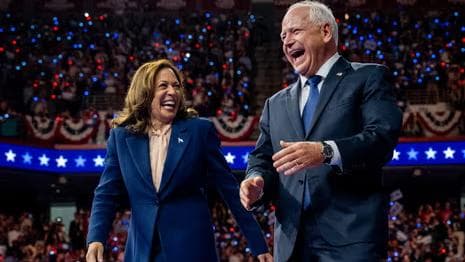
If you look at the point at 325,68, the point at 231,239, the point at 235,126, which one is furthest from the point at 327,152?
the point at 235,126

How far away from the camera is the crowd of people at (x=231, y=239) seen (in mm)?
12734

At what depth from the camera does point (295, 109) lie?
3.14 metres

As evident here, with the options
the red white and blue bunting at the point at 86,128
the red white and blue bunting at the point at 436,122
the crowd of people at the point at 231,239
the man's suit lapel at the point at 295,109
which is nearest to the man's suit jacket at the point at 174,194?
the man's suit lapel at the point at 295,109

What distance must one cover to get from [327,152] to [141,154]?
1.28 metres

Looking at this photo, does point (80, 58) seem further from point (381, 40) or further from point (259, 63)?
point (381, 40)

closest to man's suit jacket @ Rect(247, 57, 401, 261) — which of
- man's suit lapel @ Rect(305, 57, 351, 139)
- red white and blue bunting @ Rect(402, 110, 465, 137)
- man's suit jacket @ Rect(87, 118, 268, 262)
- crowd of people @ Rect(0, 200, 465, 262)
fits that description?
man's suit lapel @ Rect(305, 57, 351, 139)

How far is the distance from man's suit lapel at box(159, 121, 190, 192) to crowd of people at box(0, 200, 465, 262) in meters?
9.04

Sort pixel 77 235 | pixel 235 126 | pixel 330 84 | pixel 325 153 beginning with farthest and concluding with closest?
1. pixel 235 126
2. pixel 77 235
3. pixel 330 84
4. pixel 325 153

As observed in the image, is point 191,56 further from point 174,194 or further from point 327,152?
point 327,152

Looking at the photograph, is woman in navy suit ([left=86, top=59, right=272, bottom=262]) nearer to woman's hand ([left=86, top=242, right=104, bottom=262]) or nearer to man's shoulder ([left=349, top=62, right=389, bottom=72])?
woman's hand ([left=86, top=242, right=104, bottom=262])

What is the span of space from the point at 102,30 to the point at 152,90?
56.6 ft

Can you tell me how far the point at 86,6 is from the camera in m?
23.3

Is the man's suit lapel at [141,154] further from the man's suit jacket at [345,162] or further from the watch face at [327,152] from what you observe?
the watch face at [327,152]

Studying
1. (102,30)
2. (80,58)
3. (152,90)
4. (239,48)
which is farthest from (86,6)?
(152,90)
